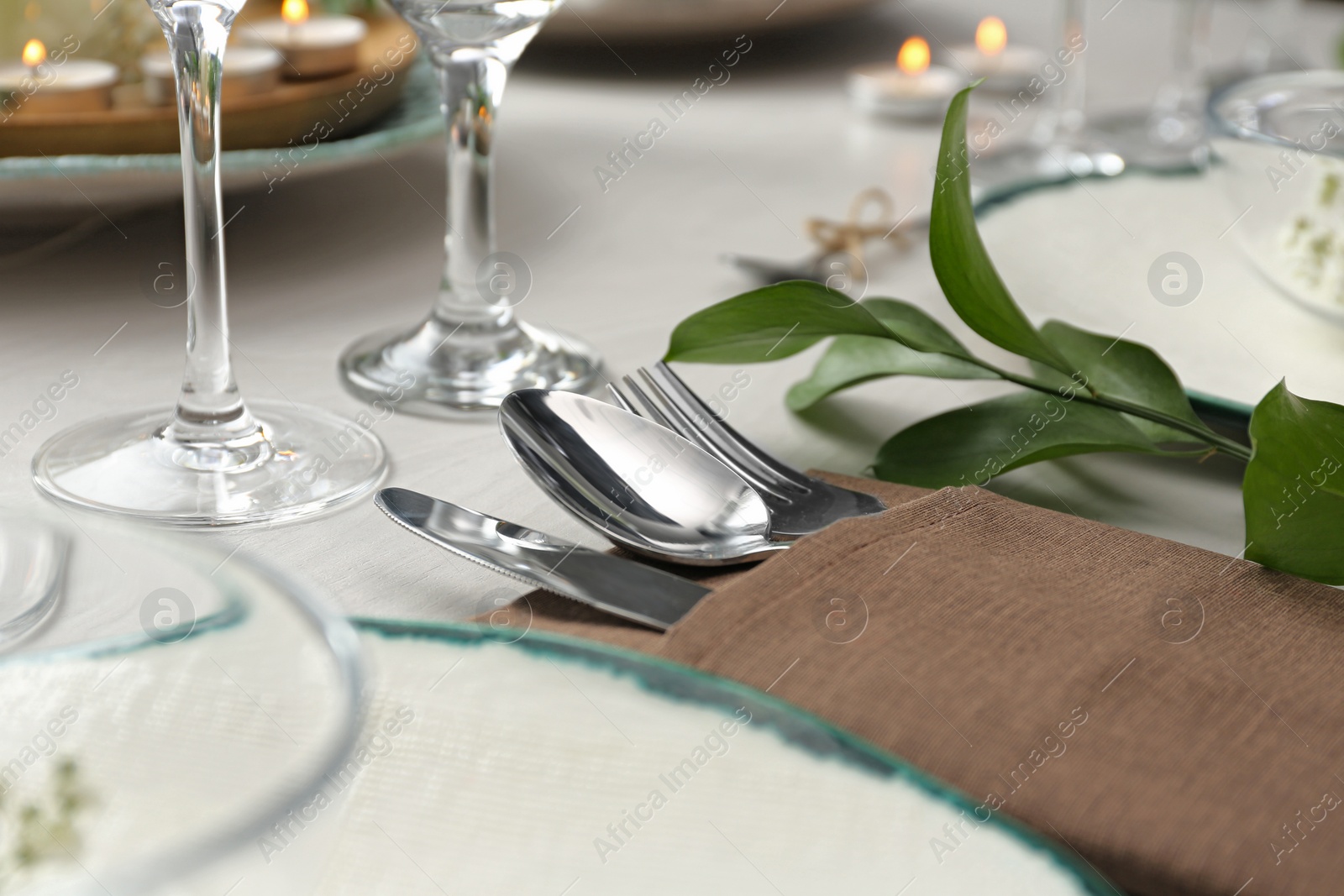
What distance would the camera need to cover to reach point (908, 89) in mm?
979

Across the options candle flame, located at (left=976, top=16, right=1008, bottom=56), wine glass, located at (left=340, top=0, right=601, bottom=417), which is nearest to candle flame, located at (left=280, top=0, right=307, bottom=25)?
wine glass, located at (left=340, top=0, right=601, bottom=417)

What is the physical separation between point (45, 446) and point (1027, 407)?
12.7 inches

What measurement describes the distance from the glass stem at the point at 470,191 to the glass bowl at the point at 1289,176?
1.02ft

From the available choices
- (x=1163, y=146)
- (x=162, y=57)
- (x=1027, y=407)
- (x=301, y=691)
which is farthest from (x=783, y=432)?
(x=1163, y=146)

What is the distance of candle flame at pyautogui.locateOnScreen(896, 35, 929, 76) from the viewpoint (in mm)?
994

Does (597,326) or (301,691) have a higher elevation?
(301,691)

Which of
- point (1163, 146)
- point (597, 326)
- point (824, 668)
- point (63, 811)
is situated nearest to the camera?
point (63, 811)

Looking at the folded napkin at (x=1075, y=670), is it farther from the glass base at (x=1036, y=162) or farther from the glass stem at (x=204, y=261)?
the glass base at (x=1036, y=162)

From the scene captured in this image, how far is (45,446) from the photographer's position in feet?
1.44

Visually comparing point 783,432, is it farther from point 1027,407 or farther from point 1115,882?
point 1115,882

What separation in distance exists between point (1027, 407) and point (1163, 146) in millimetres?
647

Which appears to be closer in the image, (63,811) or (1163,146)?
(63,811)

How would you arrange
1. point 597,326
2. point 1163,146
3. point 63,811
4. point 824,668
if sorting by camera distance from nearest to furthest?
point 63,811 → point 824,668 → point 597,326 → point 1163,146

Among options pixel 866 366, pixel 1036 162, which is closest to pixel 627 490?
pixel 866 366
